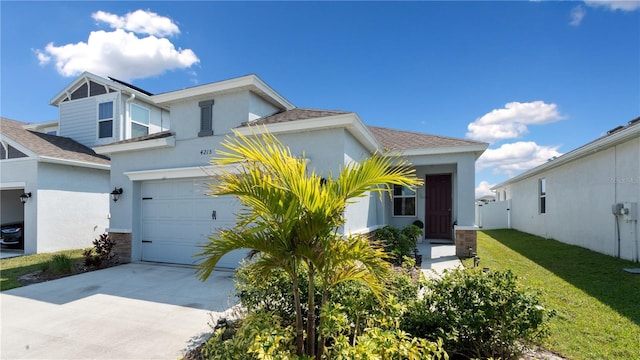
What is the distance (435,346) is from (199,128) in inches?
307

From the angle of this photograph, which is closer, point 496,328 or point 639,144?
point 496,328

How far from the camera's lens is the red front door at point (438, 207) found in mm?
11625

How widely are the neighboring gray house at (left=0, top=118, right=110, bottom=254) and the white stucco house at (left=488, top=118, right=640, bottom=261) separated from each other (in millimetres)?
18162

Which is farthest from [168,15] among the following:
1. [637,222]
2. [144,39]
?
[637,222]

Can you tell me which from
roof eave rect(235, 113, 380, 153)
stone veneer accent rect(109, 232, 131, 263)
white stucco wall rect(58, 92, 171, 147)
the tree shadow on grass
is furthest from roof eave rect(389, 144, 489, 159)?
white stucco wall rect(58, 92, 171, 147)

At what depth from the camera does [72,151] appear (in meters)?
12.2

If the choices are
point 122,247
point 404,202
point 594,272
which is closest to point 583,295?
point 594,272

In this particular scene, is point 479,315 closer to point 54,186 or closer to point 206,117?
point 206,117

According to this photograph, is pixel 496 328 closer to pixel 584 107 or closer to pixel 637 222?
pixel 637 222

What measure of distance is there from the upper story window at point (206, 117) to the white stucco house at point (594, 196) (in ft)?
35.4

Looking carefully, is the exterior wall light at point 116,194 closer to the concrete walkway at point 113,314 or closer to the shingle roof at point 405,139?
the concrete walkway at point 113,314

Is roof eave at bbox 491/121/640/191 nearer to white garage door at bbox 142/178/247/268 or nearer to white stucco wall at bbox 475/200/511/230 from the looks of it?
white stucco wall at bbox 475/200/511/230

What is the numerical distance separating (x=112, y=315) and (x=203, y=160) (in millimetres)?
4308

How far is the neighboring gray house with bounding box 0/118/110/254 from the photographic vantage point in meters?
10.7
